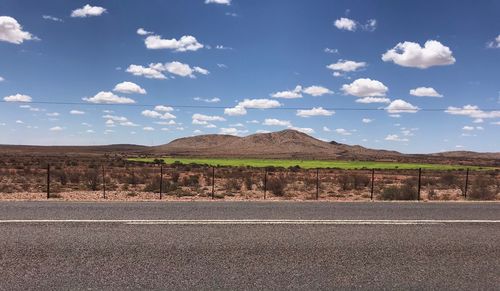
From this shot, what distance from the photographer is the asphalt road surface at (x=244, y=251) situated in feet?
19.5

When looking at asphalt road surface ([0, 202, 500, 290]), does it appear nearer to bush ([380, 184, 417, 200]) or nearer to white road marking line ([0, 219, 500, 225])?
white road marking line ([0, 219, 500, 225])

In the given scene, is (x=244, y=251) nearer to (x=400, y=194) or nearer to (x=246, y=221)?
(x=246, y=221)

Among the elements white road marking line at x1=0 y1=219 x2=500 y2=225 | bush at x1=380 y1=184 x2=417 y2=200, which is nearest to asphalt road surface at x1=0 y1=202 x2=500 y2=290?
white road marking line at x1=0 y1=219 x2=500 y2=225

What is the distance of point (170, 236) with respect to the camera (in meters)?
8.65

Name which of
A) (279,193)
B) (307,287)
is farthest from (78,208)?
(279,193)

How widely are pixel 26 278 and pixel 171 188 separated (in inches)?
869

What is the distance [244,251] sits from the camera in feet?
24.6

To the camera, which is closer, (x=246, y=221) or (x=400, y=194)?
(x=246, y=221)

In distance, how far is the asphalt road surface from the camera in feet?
19.5

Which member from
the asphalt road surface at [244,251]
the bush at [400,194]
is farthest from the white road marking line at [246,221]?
the bush at [400,194]

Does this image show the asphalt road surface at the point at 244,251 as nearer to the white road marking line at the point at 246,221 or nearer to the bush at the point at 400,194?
the white road marking line at the point at 246,221

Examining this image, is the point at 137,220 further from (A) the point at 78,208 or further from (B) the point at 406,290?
(B) the point at 406,290

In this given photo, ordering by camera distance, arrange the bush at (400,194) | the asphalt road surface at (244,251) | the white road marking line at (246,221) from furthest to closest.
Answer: the bush at (400,194), the white road marking line at (246,221), the asphalt road surface at (244,251)

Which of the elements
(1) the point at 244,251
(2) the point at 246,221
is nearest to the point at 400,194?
(2) the point at 246,221
